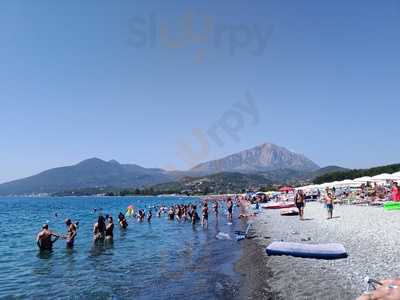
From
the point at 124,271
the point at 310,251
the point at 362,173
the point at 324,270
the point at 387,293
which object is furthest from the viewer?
the point at 362,173

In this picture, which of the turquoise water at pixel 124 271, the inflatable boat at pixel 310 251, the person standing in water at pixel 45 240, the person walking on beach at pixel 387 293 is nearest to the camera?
the person walking on beach at pixel 387 293

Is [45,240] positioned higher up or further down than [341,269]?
higher up

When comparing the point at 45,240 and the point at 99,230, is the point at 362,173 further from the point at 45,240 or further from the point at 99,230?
the point at 45,240

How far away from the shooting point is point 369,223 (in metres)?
20.4

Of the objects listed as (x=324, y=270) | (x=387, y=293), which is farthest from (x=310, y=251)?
(x=387, y=293)

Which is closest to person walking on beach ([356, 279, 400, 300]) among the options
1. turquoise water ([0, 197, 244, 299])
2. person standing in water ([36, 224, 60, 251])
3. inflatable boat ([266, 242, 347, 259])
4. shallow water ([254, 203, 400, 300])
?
shallow water ([254, 203, 400, 300])

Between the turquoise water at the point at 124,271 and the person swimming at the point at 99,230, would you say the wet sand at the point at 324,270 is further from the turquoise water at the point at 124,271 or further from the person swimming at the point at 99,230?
the person swimming at the point at 99,230

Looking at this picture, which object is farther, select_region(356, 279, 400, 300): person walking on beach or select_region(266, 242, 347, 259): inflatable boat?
select_region(266, 242, 347, 259): inflatable boat

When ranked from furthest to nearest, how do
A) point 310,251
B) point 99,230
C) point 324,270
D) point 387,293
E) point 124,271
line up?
point 99,230
point 124,271
point 310,251
point 324,270
point 387,293

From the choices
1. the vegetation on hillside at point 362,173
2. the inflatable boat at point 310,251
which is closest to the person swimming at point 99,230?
the inflatable boat at point 310,251

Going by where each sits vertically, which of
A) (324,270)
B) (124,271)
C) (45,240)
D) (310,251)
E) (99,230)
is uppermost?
(99,230)

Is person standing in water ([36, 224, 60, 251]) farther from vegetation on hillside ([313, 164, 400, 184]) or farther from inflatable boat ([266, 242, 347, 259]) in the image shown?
vegetation on hillside ([313, 164, 400, 184])

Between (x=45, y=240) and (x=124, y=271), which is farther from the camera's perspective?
(x=45, y=240)

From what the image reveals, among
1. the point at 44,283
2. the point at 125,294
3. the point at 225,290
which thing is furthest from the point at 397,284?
the point at 44,283
